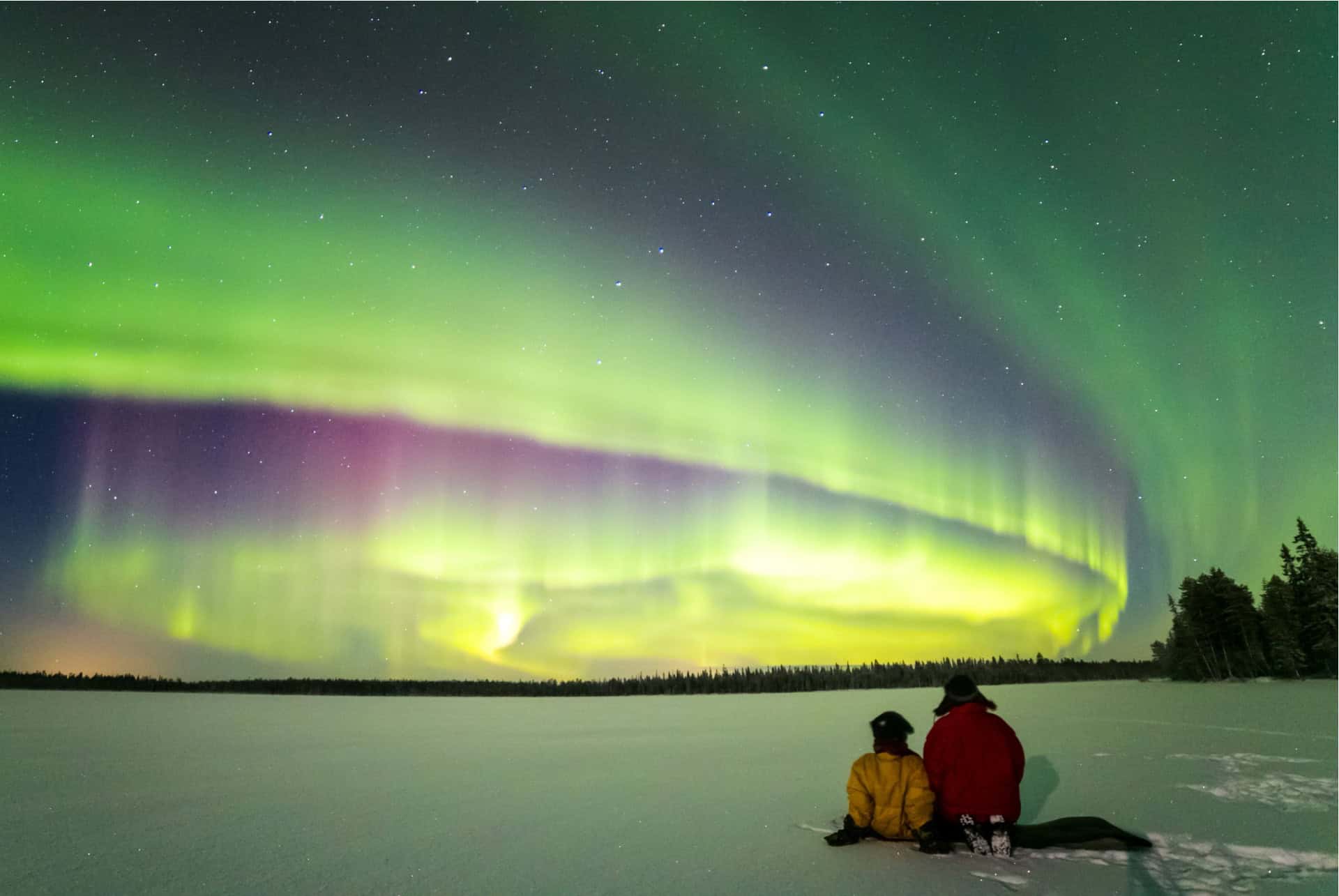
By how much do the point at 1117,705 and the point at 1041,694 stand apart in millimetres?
12921

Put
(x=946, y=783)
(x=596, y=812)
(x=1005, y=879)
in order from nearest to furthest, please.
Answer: (x=1005, y=879), (x=946, y=783), (x=596, y=812)

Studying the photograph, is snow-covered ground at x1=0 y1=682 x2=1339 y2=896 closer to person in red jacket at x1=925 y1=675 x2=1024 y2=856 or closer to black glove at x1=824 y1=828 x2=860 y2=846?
black glove at x1=824 y1=828 x2=860 y2=846

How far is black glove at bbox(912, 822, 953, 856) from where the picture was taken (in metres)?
7.37

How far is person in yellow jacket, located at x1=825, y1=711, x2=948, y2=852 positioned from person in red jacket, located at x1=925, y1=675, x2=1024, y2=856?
187 millimetres

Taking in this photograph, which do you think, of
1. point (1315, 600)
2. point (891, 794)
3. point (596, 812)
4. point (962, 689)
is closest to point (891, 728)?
point (891, 794)

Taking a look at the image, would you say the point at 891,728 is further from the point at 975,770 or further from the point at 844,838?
the point at 844,838

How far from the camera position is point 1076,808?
937cm

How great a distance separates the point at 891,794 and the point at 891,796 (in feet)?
0.05

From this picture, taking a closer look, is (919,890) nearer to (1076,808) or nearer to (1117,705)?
(1076,808)

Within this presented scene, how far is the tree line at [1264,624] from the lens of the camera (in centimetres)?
5403

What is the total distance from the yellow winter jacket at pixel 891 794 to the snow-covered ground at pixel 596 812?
256 mm

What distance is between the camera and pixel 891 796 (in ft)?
25.3

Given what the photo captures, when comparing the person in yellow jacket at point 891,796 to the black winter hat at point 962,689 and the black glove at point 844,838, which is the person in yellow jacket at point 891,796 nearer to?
the black glove at point 844,838

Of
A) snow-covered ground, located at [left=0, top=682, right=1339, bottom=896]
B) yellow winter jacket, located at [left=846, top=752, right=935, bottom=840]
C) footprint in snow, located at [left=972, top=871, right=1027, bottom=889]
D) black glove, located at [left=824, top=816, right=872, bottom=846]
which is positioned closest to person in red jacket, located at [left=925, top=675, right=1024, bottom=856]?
yellow winter jacket, located at [left=846, top=752, right=935, bottom=840]
